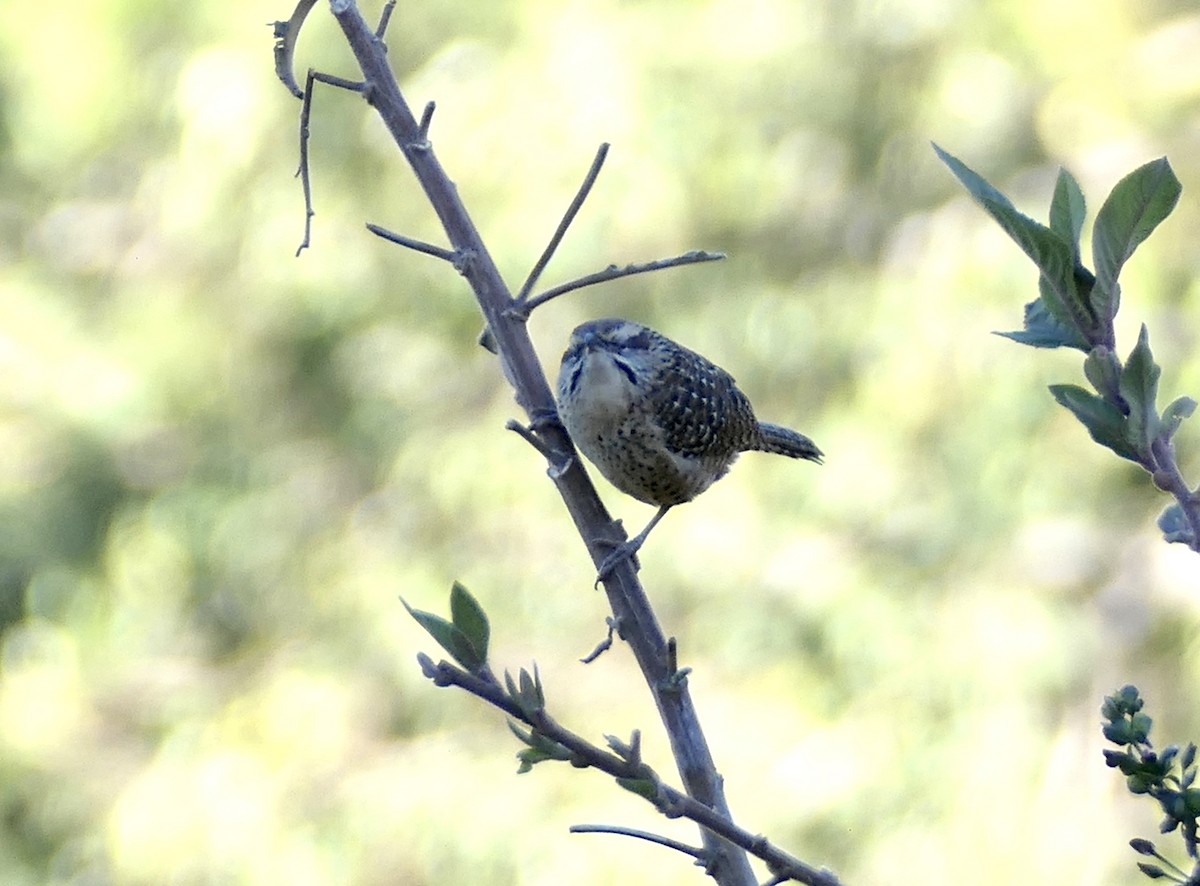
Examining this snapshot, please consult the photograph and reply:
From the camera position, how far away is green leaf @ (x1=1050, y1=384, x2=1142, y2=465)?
0.79 meters

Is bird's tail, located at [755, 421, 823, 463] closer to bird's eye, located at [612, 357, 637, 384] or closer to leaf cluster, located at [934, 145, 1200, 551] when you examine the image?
bird's eye, located at [612, 357, 637, 384]

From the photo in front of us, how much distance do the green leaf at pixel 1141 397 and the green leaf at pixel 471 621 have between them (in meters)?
0.38

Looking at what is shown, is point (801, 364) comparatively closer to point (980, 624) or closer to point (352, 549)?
point (980, 624)

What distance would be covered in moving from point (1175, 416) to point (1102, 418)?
0.14 feet

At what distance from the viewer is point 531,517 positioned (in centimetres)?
518

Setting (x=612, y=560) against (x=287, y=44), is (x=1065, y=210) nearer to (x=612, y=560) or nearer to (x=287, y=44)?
(x=612, y=560)

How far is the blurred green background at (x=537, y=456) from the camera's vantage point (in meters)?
4.81

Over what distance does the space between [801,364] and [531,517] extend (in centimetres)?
105

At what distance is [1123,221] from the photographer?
0.79m

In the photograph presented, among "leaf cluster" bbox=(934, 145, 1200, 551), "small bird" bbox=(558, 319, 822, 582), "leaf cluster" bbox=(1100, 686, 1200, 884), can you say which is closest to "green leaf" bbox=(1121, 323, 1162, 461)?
"leaf cluster" bbox=(934, 145, 1200, 551)

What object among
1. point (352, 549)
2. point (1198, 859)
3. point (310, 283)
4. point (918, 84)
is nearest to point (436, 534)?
point (352, 549)

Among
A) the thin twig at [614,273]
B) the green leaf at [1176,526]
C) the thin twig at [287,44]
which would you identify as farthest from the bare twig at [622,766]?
the thin twig at [287,44]

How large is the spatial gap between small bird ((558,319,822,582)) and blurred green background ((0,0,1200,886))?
1839mm

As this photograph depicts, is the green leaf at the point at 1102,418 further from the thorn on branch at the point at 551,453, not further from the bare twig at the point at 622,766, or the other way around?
the thorn on branch at the point at 551,453
